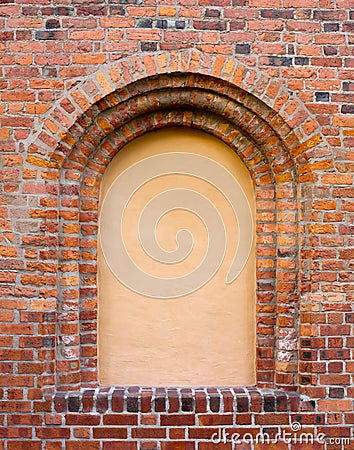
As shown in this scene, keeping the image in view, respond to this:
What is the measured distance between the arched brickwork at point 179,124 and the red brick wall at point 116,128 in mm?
10

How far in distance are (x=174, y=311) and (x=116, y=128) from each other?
1.43m

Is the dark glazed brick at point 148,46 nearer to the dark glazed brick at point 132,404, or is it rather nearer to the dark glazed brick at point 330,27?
the dark glazed brick at point 330,27

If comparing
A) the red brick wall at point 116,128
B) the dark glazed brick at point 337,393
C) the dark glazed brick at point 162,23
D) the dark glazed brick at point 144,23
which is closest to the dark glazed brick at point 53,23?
the red brick wall at point 116,128

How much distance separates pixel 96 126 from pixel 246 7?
137 centimetres

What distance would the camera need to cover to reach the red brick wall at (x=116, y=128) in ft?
11.6

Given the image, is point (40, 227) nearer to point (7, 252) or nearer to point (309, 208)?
point (7, 252)

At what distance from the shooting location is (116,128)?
147 inches

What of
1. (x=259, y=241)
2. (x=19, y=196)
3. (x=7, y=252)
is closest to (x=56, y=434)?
(x=7, y=252)

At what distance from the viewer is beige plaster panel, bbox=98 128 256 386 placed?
12.4ft

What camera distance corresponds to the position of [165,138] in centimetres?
388

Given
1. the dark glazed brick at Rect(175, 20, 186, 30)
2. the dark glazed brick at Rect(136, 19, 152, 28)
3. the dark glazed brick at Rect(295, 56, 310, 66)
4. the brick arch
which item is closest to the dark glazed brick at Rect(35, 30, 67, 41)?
the brick arch

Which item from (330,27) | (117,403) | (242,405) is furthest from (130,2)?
(242,405)

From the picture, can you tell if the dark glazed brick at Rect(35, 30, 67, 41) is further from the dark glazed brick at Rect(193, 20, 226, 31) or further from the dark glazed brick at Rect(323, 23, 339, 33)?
the dark glazed brick at Rect(323, 23, 339, 33)

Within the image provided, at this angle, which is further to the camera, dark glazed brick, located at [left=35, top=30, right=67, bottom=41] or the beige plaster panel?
the beige plaster panel
